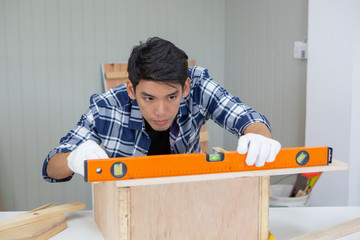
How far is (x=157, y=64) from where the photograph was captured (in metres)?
1.41

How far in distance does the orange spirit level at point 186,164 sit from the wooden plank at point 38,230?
0.44 m

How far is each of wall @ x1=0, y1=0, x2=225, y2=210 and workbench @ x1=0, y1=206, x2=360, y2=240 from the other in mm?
1879

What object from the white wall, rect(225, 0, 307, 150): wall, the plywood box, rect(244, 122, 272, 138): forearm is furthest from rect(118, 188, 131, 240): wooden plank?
rect(225, 0, 307, 150): wall

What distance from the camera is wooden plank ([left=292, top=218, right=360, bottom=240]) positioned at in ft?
4.09

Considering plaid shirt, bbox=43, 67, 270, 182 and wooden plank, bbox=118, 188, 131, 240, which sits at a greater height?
Result: plaid shirt, bbox=43, 67, 270, 182

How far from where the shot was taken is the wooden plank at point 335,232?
1246 millimetres

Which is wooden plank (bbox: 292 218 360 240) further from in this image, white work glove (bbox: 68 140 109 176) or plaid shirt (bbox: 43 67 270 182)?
white work glove (bbox: 68 140 109 176)

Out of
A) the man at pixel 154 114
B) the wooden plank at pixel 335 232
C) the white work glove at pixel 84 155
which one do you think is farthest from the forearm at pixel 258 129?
the white work glove at pixel 84 155

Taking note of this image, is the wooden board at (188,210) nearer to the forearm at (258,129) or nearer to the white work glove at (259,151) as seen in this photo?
the white work glove at (259,151)

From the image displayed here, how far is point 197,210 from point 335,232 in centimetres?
48

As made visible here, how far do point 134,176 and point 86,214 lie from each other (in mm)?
620

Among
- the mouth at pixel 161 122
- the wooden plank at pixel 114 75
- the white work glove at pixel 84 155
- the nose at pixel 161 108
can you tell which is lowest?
the white work glove at pixel 84 155

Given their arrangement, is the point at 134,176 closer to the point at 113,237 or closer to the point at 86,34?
the point at 113,237

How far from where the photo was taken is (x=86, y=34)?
135 inches
